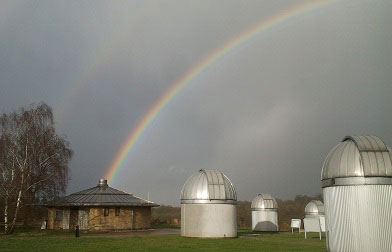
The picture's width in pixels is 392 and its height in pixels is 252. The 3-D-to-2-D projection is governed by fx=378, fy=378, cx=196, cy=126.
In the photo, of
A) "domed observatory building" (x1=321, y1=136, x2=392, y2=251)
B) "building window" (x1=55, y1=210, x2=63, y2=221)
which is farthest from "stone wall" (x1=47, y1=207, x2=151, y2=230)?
"domed observatory building" (x1=321, y1=136, x2=392, y2=251)

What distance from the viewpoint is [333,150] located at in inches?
674

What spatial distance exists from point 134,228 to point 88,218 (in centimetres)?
487

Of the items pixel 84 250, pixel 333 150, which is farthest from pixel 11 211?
pixel 333 150

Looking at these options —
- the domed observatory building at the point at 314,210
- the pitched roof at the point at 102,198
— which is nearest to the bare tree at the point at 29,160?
the pitched roof at the point at 102,198

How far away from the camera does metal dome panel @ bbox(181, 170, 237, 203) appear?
27.8 metres

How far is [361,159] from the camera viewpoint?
617 inches

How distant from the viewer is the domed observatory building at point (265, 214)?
4219cm

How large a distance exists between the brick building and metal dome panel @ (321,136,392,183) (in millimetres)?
26941

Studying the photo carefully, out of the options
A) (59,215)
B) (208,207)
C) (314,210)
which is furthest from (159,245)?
(314,210)

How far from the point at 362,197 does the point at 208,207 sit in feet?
45.6

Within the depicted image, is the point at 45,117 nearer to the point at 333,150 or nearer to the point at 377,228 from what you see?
the point at 333,150

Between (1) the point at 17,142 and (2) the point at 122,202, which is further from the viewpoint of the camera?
(2) the point at 122,202

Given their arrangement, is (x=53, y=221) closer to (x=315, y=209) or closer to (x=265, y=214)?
(x=265, y=214)

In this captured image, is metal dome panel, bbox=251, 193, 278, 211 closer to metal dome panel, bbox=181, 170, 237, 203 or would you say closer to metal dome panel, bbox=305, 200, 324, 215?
metal dome panel, bbox=305, 200, 324, 215
